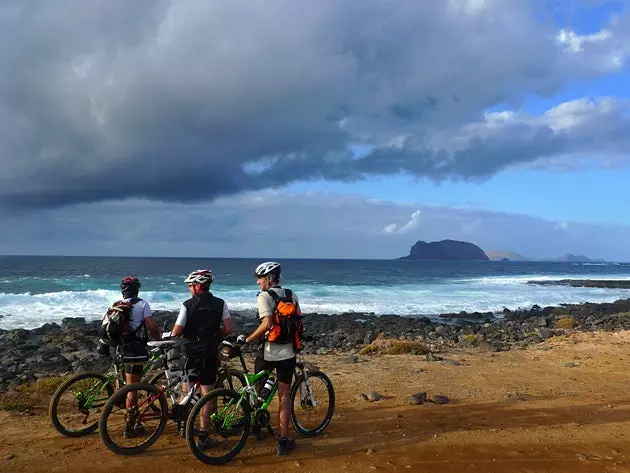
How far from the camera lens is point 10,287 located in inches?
1763

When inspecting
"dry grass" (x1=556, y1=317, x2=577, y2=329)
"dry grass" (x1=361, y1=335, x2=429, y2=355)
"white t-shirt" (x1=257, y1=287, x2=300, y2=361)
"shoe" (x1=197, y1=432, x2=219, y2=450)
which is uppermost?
"white t-shirt" (x1=257, y1=287, x2=300, y2=361)

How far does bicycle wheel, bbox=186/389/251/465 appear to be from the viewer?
479cm

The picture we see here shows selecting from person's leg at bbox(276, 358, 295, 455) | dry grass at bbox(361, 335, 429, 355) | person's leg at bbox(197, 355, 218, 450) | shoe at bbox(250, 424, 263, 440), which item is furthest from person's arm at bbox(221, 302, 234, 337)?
dry grass at bbox(361, 335, 429, 355)

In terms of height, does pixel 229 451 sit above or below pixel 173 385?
below

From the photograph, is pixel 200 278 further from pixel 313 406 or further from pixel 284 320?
pixel 313 406

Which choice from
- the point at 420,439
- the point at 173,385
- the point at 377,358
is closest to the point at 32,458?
the point at 173,385

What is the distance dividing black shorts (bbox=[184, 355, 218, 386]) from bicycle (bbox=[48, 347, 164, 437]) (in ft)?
1.98

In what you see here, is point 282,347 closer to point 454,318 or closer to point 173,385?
point 173,385

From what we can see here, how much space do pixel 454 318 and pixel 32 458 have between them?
26.1 metres

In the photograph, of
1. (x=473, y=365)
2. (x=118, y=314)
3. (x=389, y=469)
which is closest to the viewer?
(x=389, y=469)

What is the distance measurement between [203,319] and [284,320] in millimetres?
803

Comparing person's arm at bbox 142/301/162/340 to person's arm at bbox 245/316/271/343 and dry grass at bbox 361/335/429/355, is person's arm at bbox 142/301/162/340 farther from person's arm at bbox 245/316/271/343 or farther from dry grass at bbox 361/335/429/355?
dry grass at bbox 361/335/429/355

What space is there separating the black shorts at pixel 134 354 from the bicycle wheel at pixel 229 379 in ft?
2.65

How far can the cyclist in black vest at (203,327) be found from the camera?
4867 millimetres
